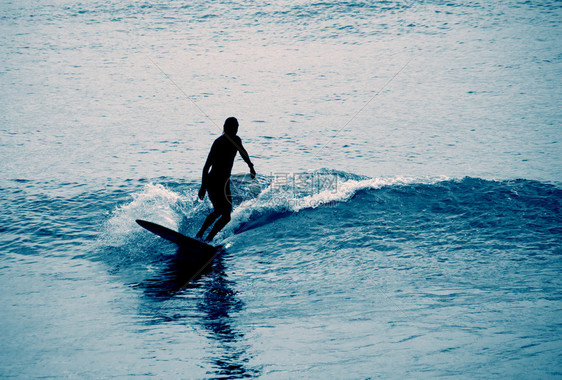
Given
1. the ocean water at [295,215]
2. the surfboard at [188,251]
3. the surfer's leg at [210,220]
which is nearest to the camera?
the ocean water at [295,215]

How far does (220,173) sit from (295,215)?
195 cm

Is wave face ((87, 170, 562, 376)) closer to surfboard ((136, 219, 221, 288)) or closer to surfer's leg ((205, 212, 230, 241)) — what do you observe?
surfboard ((136, 219, 221, 288))

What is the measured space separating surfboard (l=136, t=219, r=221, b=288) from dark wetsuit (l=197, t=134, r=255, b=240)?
490 millimetres

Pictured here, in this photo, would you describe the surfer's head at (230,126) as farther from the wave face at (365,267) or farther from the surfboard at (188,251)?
the wave face at (365,267)

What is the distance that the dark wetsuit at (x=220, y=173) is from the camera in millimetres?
8039

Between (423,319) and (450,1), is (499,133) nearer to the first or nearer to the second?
(423,319)

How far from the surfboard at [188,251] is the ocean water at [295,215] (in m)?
0.15

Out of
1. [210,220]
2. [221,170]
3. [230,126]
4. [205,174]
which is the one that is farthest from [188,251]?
[230,126]

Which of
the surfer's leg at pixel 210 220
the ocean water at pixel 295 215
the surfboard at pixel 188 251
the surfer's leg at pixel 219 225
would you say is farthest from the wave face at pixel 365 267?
the surfer's leg at pixel 210 220

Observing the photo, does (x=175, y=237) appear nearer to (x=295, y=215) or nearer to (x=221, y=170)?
(x=221, y=170)

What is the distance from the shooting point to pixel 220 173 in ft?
27.0

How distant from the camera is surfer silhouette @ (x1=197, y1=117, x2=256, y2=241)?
315 inches

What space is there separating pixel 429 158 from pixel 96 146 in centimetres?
785

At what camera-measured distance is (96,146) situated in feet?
46.1
